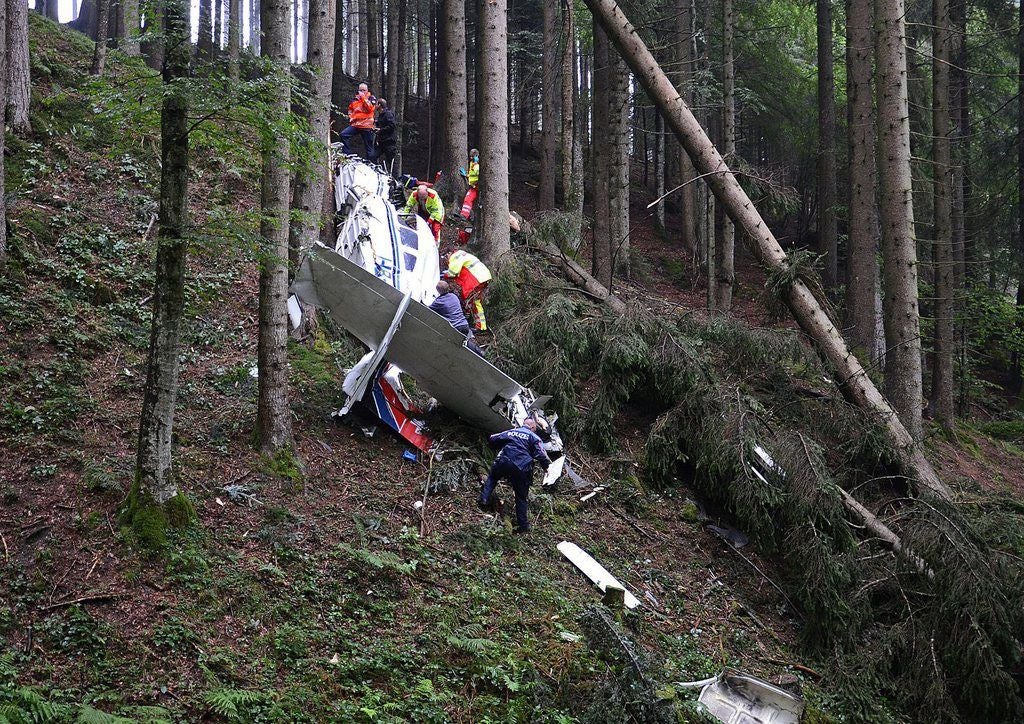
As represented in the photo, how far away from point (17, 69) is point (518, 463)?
8.69 metres

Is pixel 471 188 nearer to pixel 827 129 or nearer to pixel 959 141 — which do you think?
pixel 827 129

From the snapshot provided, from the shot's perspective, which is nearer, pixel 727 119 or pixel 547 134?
pixel 727 119

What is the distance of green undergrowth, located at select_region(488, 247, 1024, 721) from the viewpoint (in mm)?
7172

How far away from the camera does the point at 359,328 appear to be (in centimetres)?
842

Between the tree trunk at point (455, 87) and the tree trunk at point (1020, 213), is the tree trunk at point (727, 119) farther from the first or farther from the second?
the tree trunk at point (1020, 213)

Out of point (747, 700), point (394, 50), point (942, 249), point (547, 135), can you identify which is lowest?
point (747, 700)

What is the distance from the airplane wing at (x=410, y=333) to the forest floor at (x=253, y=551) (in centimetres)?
73

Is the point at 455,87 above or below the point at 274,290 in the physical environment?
above

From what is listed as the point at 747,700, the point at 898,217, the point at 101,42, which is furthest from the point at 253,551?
the point at 101,42

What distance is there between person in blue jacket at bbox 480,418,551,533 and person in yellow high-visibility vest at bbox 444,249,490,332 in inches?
128

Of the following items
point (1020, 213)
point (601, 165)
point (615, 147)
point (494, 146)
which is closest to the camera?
point (494, 146)

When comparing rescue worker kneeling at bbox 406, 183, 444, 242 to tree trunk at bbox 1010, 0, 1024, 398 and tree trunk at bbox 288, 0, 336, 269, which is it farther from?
→ tree trunk at bbox 1010, 0, 1024, 398

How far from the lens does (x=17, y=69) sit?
404 inches

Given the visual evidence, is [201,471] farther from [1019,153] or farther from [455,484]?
[1019,153]
